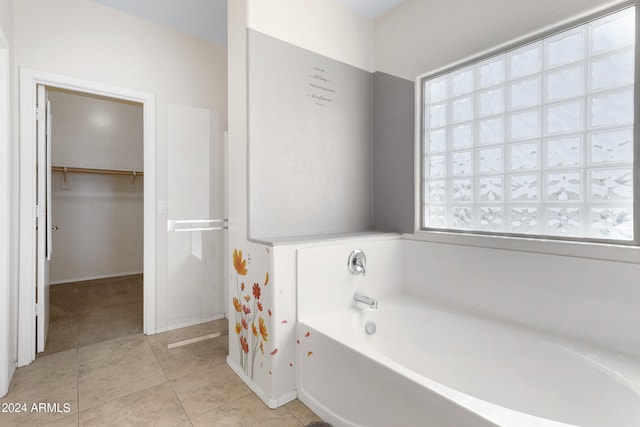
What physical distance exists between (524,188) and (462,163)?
395 mm

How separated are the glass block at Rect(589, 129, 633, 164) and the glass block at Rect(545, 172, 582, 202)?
0.35ft

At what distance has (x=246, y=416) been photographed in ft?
5.33

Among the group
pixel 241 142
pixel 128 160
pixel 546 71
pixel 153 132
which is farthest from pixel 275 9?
pixel 128 160

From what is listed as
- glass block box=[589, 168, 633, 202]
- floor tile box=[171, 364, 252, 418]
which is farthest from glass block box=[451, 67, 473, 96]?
floor tile box=[171, 364, 252, 418]

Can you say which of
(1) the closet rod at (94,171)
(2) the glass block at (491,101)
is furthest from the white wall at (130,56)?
(1) the closet rod at (94,171)

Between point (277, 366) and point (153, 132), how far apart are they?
2062 millimetres

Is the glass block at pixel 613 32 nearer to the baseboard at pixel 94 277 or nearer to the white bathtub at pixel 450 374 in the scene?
the white bathtub at pixel 450 374

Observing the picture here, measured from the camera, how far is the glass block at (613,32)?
142cm

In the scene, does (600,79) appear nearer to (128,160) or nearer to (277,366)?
(277,366)

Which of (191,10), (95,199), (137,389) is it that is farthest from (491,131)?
(95,199)

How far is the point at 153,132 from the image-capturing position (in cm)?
264

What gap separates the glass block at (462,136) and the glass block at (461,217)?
39 centimetres

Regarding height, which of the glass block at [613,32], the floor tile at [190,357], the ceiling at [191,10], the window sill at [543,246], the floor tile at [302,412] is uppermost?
the ceiling at [191,10]

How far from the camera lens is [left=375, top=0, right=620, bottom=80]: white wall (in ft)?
5.38
